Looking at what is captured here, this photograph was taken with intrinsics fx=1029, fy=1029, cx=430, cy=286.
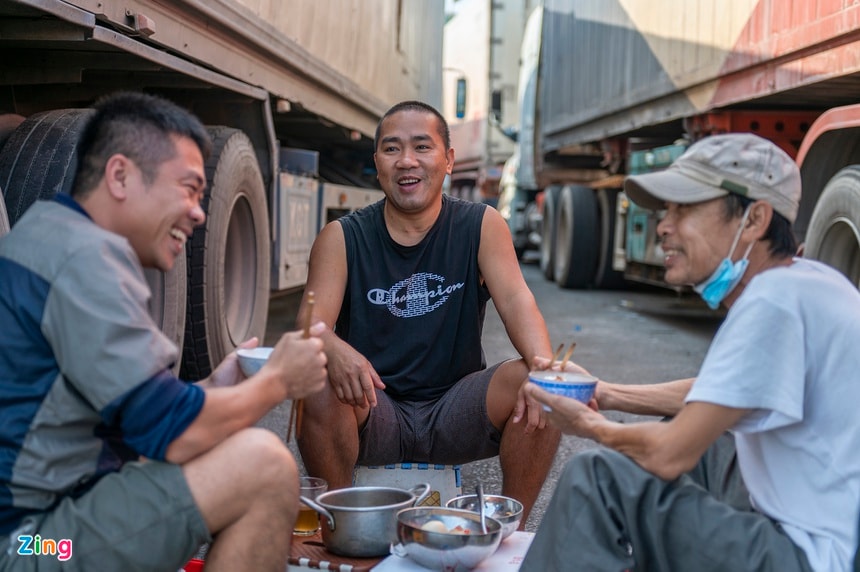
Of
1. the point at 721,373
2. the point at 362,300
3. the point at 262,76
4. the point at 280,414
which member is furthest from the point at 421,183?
the point at 262,76

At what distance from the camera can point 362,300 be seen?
11.8 feet

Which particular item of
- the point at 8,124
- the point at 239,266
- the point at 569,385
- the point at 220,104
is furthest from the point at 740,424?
the point at 220,104

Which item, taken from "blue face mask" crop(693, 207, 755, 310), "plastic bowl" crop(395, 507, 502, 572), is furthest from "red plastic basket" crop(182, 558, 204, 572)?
"blue face mask" crop(693, 207, 755, 310)

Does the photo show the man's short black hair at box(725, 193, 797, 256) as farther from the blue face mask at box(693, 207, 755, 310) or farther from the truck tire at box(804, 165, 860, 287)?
the truck tire at box(804, 165, 860, 287)

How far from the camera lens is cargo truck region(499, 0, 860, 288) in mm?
6141

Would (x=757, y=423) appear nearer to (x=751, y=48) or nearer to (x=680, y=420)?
(x=680, y=420)

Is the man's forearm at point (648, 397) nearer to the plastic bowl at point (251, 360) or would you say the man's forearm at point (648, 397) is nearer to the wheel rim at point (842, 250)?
the plastic bowl at point (251, 360)

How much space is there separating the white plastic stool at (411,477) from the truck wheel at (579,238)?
34.8ft

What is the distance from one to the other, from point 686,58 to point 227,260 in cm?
452

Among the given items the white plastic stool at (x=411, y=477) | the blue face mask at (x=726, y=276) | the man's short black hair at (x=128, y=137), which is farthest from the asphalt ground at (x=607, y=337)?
the man's short black hair at (x=128, y=137)

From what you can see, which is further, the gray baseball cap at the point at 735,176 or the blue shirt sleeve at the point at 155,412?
the gray baseball cap at the point at 735,176

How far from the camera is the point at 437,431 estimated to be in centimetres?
346

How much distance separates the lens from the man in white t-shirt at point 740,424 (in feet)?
7.02

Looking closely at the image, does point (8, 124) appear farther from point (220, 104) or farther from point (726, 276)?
point (726, 276)
